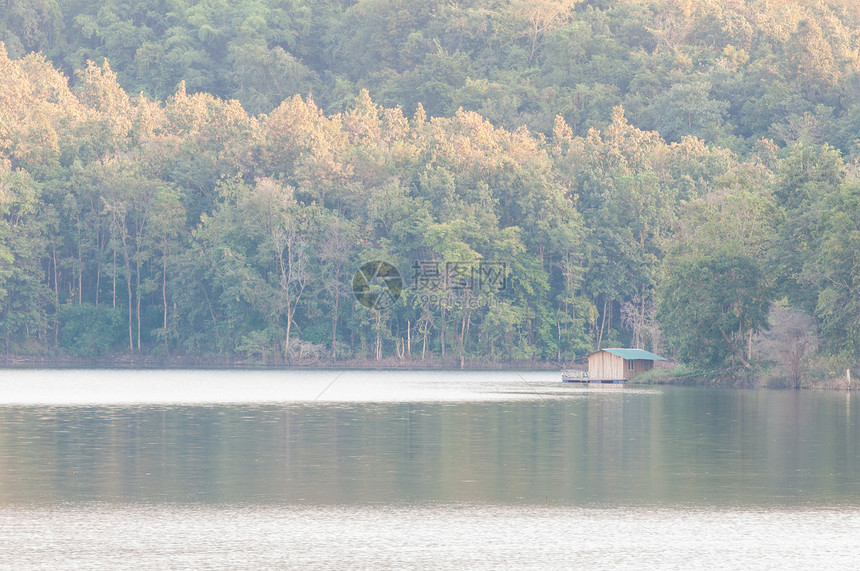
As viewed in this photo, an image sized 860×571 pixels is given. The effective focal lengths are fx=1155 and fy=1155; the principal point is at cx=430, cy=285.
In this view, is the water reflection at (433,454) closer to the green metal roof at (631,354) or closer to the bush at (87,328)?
the green metal roof at (631,354)

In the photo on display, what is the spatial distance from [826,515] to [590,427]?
633 inches

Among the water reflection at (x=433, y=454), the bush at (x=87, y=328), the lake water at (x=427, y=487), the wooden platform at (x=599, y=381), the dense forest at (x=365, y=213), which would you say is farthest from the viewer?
the bush at (x=87, y=328)

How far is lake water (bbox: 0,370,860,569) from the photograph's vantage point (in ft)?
53.5

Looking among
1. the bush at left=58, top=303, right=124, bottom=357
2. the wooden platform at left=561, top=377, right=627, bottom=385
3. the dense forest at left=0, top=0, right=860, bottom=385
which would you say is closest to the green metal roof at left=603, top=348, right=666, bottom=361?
the wooden platform at left=561, top=377, right=627, bottom=385

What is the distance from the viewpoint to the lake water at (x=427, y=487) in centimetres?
1630

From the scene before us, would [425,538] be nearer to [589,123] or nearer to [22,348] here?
[22,348]

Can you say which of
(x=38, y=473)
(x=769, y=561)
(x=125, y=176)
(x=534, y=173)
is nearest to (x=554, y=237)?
(x=534, y=173)

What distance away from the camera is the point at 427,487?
874 inches

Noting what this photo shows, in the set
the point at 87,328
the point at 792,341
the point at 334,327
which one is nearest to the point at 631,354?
the point at 792,341

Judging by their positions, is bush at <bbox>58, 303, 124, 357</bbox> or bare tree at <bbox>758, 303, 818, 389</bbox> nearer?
bare tree at <bbox>758, 303, 818, 389</bbox>

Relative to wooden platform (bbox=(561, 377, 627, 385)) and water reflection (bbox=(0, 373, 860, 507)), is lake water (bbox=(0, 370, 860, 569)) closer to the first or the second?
water reflection (bbox=(0, 373, 860, 507))

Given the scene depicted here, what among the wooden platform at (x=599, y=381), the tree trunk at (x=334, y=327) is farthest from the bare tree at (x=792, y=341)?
the tree trunk at (x=334, y=327)

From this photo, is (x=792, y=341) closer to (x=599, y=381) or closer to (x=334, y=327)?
(x=599, y=381)

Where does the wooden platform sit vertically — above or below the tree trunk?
below
